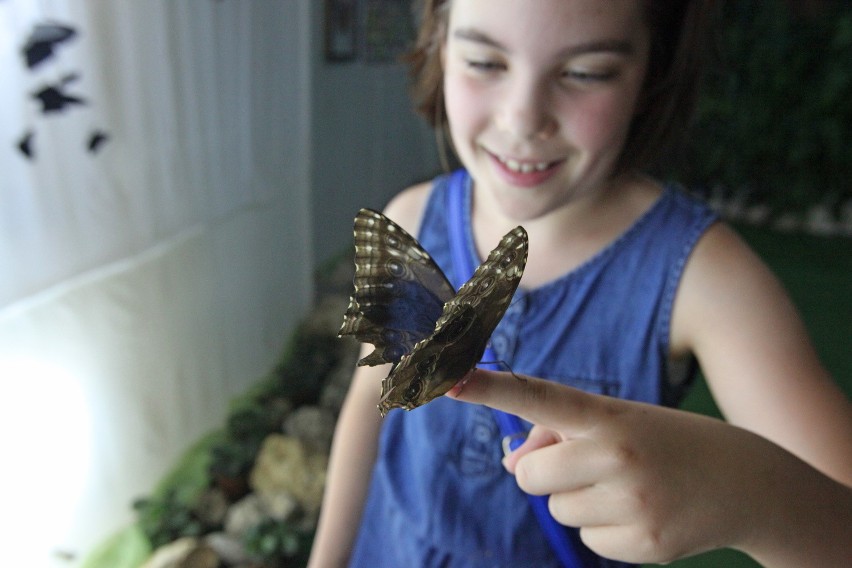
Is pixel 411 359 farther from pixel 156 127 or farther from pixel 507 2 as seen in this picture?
pixel 156 127

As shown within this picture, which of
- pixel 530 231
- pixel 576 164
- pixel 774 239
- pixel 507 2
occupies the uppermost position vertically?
pixel 507 2

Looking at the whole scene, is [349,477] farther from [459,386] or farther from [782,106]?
[782,106]

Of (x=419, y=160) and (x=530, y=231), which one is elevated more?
(x=530, y=231)

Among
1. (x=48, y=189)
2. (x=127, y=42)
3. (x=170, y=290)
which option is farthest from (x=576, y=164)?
(x=170, y=290)

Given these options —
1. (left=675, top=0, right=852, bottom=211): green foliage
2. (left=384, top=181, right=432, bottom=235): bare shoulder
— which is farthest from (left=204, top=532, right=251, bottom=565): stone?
(left=675, top=0, right=852, bottom=211): green foliage

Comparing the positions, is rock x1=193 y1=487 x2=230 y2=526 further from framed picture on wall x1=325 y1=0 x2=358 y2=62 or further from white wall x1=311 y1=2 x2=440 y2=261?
framed picture on wall x1=325 y1=0 x2=358 y2=62

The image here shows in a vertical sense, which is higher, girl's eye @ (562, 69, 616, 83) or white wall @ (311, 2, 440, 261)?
girl's eye @ (562, 69, 616, 83)
